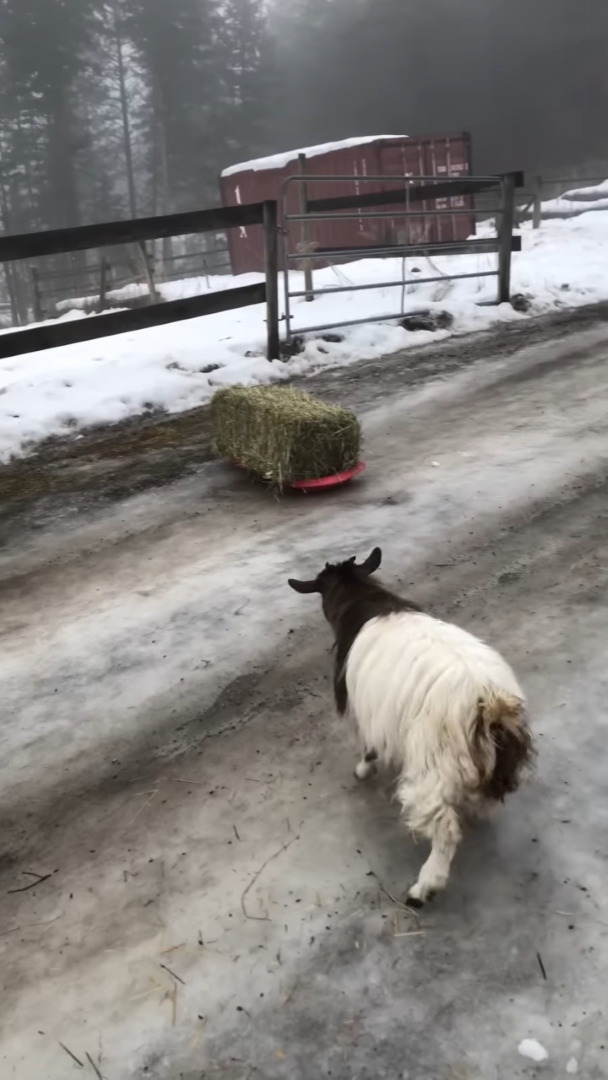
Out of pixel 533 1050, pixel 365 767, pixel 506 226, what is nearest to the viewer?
pixel 533 1050

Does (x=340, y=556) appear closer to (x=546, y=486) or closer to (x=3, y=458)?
(x=546, y=486)

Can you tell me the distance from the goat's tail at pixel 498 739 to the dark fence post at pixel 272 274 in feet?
21.2

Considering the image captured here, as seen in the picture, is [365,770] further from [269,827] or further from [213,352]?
[213,352]

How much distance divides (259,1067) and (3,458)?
539 cm

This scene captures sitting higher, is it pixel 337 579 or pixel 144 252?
pixel 144 252

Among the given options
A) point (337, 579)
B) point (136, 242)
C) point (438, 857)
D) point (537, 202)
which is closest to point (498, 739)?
point (438, 857)

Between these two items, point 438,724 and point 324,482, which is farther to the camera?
point 324,482

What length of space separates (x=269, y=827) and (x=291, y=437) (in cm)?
302

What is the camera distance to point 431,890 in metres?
2.22

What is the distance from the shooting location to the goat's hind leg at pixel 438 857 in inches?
84.7

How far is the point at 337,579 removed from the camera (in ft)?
9.98

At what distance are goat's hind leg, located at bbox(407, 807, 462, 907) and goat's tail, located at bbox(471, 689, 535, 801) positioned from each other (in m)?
0.13

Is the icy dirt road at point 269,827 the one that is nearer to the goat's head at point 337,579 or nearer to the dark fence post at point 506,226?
the goat's head at point 337,579

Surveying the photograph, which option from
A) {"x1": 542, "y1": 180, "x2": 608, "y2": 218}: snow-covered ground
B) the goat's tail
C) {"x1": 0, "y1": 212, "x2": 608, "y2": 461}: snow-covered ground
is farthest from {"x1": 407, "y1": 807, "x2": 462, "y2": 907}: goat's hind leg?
{"x1": 542, "y1": 180, "x2": 608, "y2": 218}: snow-covered ground
